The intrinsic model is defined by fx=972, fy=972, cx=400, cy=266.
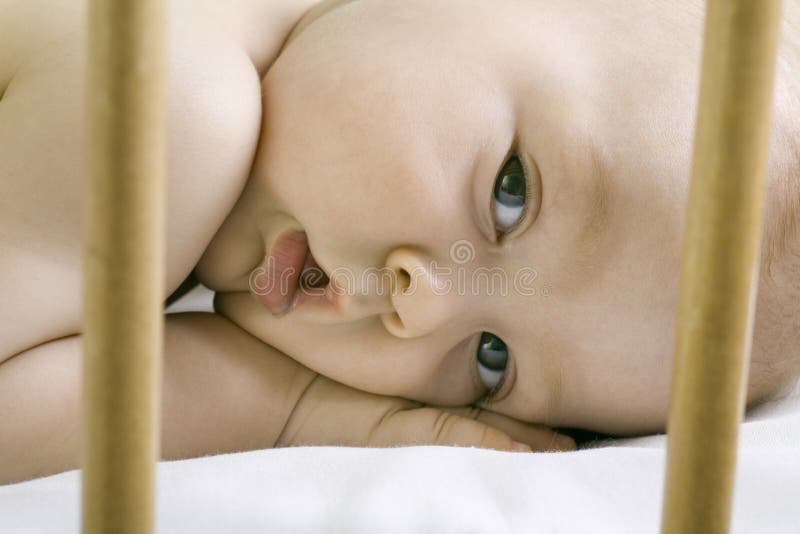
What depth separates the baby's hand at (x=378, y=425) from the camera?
892 millimetres

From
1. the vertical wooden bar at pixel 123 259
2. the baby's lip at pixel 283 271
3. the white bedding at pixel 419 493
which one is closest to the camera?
the vertical wooden bar at pixel 123 259

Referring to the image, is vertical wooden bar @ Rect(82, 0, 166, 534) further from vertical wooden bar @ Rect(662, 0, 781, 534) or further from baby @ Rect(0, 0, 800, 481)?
baby @ Rect(0, 0, 800, 481)

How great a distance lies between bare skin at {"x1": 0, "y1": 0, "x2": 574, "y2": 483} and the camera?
0.75 meters

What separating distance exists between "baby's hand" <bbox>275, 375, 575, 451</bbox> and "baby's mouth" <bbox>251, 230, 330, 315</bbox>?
0.32 feet

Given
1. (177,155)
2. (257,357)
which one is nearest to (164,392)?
(257,357)

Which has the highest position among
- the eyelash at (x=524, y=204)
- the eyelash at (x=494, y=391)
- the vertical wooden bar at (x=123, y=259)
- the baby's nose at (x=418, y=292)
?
the eyelash at (x=524, y=204)

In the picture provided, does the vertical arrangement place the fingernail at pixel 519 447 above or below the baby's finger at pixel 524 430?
below

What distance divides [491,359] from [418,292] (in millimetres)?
148

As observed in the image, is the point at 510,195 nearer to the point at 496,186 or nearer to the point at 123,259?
the point at 496,186

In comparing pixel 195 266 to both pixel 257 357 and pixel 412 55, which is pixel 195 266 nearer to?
pixel 257 357

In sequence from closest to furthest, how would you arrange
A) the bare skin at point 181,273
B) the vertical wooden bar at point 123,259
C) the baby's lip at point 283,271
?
the vertical wooden bar at point 123,259
the bare skin at point 181,273
the baby's lip at point 283,271

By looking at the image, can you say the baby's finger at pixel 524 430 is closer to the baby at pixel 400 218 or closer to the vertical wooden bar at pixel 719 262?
the baby at pixel 400 218

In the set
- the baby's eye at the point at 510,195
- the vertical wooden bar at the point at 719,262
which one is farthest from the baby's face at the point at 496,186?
the vertical wooden bar at the point at 719,262

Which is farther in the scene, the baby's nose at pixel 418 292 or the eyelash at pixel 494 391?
the eyelash at pixel 494 391
